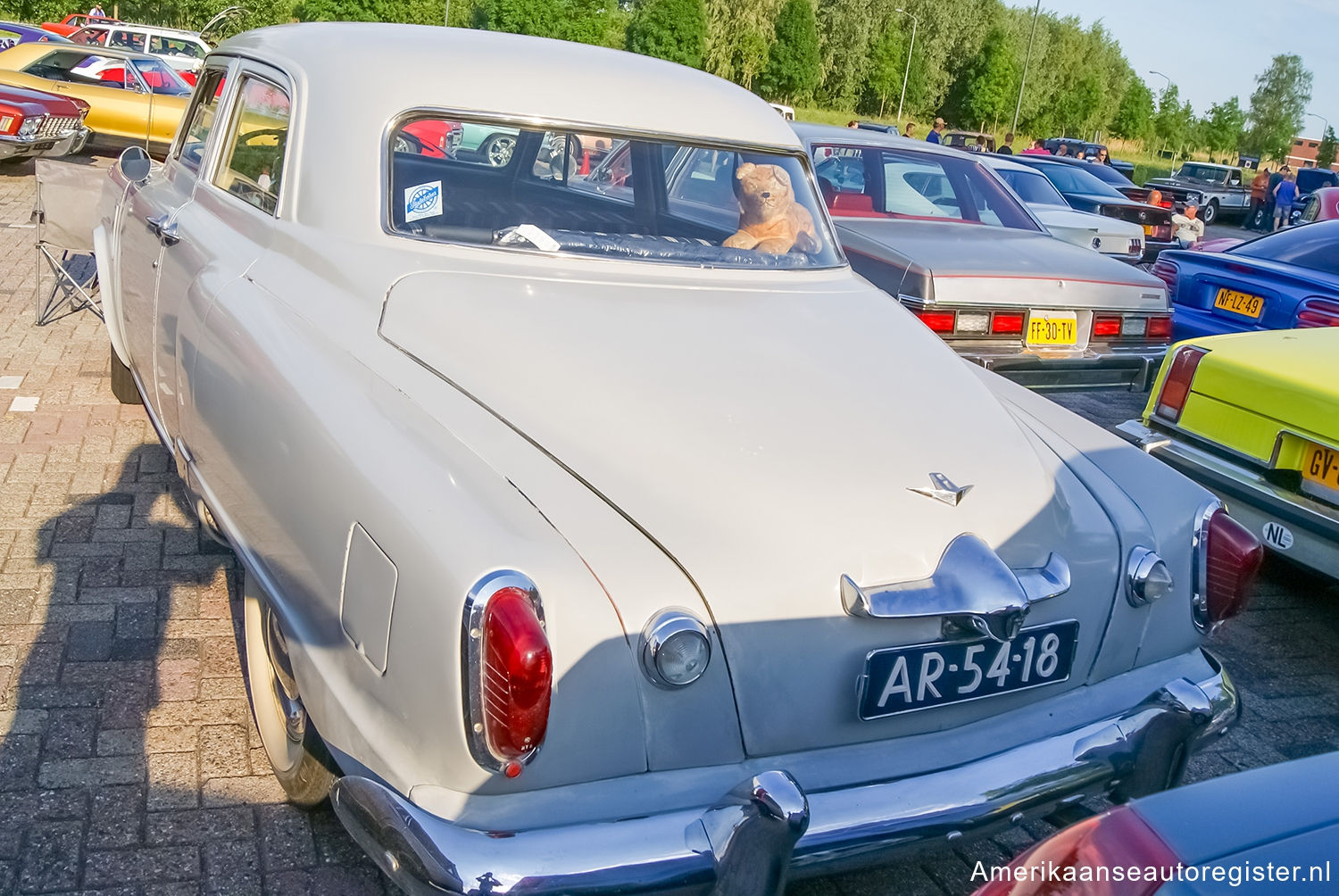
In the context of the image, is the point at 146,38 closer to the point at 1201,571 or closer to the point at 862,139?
the point at 862,139

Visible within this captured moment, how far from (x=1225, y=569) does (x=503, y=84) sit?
2279 mm

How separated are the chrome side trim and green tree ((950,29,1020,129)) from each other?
217ft

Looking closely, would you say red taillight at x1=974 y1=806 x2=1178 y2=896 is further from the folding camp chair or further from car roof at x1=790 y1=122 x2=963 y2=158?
car roof at x1=790 y1=122 x2=963 y2=158

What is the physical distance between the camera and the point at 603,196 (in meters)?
3.60

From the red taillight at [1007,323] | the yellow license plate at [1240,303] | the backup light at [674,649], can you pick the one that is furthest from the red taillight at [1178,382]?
the backup light at [674,649]

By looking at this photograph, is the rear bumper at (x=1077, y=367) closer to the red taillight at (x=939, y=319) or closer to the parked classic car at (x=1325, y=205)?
the red taillight at (x=939, y=319)

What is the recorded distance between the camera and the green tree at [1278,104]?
81625 mm

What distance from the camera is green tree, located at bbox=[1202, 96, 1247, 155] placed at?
255 ft

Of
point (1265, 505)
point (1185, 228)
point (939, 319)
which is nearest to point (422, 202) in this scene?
point (1265, 505)

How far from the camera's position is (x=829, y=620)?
2141 mm

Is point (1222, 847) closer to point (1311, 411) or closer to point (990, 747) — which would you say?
point (990, 747)

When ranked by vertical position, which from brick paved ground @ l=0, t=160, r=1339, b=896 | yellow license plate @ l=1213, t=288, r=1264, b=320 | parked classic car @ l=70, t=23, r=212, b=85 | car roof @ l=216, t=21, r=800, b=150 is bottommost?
brick paved ground @ l=0, t=160, r=1339, b=896

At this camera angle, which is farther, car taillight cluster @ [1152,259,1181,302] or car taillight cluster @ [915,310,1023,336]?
car taillight cluster @ [1152,259,1181,302]

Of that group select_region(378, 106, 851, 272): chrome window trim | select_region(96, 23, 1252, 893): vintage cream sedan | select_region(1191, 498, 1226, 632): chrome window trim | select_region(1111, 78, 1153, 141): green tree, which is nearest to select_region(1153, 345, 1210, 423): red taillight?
select_region(96, 23, 1252, 893): vintage cream sedan
